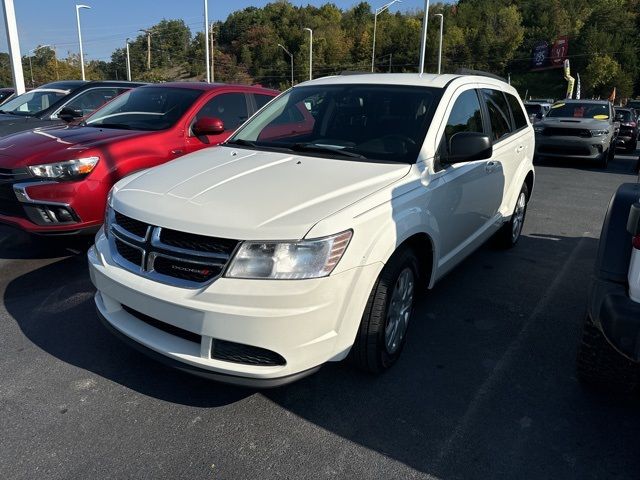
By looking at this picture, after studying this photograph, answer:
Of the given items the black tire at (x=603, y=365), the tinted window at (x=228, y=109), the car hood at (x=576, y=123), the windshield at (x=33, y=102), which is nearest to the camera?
the black tire at (x=603, y=365)

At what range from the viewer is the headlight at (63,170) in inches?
174

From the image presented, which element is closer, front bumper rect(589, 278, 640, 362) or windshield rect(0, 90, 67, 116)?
front bumper rect(589, 278, 640, 362)

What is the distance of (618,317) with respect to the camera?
209 centimetres

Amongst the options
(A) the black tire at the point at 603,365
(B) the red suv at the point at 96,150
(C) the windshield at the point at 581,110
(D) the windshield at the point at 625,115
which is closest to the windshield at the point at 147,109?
(B) the red suv at the point at 96,150

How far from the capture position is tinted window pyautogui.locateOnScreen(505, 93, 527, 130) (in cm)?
524

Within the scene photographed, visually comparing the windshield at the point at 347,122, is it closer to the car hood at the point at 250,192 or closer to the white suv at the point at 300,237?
the white suv at the point at 300,237

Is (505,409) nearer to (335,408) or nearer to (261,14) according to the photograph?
(335,408)

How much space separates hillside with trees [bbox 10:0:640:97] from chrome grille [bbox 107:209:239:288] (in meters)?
89.4

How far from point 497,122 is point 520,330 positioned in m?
1.94

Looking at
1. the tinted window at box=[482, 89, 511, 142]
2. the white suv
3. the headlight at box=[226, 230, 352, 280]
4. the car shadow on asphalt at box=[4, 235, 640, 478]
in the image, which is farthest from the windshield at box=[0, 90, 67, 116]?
the headlight at box=[226, 230, 352, 280]

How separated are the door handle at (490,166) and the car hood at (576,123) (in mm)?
9844

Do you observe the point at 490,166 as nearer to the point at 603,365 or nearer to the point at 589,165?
the point at 603,365

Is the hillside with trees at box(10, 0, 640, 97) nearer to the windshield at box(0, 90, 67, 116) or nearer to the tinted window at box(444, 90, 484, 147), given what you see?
the windshield at box(0, 90, 67, 116)

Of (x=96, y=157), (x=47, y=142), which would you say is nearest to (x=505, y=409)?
(x=96, y=157)
